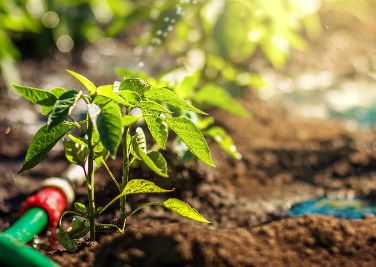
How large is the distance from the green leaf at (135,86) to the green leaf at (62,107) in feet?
0.46

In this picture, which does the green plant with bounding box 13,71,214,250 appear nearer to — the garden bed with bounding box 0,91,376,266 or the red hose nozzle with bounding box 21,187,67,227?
the garden bed with bounding box 0,91,376,266

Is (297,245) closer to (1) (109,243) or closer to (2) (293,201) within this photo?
(1) (109,243)

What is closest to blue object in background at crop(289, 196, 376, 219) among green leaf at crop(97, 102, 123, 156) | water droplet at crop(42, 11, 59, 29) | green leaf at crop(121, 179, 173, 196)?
green leaf at crop(121, 179, 173, 196)

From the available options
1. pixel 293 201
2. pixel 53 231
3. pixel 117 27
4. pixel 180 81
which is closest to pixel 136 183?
pixel 53 231

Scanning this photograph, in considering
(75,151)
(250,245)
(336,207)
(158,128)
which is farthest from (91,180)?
(336,207)

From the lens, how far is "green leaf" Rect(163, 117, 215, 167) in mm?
1262

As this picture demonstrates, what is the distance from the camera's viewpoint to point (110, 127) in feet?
3.53

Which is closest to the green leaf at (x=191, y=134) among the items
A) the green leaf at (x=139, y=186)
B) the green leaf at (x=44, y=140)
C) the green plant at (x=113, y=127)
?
the green plant at (x=113, y=127)

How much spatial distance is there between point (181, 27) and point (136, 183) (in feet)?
5.65

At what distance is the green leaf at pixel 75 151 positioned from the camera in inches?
50.7

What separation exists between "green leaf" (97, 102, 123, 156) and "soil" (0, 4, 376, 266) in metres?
0.28

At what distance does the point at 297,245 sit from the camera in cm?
135

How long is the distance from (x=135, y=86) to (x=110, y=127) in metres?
0.19

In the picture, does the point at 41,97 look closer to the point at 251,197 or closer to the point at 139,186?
the point at 139,186
